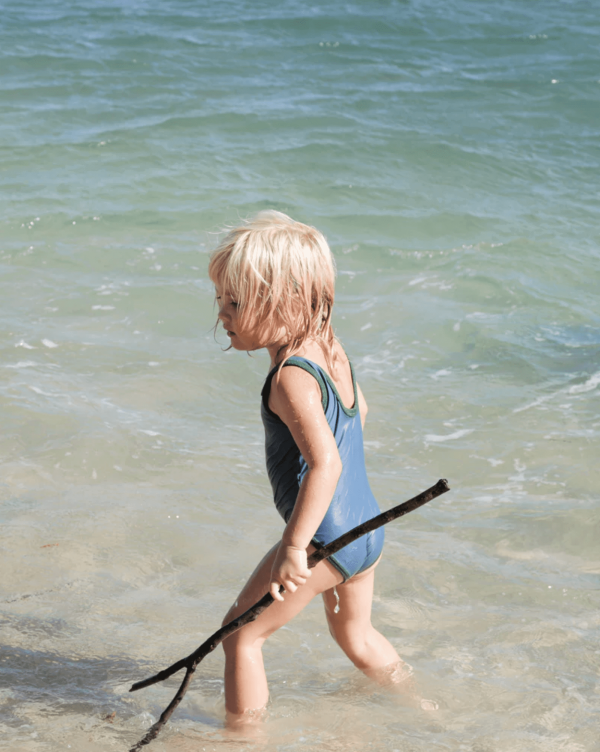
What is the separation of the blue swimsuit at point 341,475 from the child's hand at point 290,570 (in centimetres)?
16

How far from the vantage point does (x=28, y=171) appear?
9477 millimetres

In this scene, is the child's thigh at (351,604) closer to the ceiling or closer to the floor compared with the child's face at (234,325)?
closer to the floor

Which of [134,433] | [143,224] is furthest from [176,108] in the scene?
[134,433]

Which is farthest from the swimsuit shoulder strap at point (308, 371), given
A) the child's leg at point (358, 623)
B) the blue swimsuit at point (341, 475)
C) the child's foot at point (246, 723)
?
the child's foot at point (246, 723)

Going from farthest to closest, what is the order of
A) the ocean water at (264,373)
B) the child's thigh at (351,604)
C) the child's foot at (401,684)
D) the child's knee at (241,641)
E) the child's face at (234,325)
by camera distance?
1. the ocean water at (264,373)
2. the child's foot at (401,684)
3. the child's thigh at (351,604)
4. the child's knee at (241,641)
5. the child's face at (234,325)

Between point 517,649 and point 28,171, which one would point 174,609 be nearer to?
point 517,649

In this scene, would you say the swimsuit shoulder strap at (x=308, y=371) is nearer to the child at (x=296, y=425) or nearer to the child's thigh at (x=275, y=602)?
the child at (x=296, y=425)

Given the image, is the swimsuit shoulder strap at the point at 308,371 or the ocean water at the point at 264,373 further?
the ocean water at the point at 264,373

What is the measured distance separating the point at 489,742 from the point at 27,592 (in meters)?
1.79

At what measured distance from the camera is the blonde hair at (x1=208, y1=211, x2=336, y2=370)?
7.03 feet

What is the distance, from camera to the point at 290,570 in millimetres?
2115

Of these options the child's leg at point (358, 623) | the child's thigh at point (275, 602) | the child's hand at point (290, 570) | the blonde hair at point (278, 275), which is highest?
the blonde hair at point (278, 275)

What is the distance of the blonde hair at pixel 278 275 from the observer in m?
2.14

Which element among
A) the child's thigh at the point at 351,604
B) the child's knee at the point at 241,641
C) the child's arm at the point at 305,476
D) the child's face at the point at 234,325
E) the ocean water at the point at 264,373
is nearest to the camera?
the child's arm at the point at 305,476
